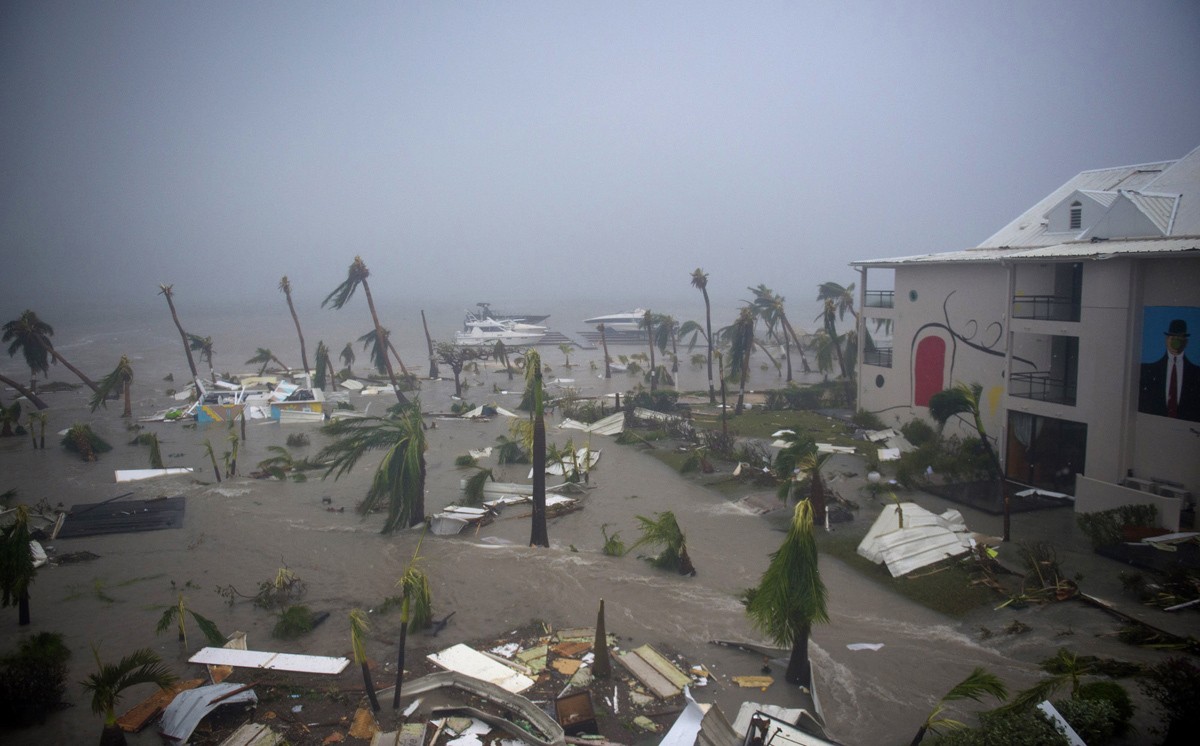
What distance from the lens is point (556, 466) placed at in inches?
906

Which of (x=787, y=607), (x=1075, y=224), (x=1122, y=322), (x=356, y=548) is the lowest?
(x=356, y=548)

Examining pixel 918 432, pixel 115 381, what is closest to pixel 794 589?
pixel 918 432

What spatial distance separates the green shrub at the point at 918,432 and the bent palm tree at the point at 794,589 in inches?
639

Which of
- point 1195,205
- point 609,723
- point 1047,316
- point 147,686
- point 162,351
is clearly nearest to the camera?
point 609,723

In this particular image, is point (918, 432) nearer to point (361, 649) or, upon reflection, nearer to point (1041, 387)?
point (1041, 387)

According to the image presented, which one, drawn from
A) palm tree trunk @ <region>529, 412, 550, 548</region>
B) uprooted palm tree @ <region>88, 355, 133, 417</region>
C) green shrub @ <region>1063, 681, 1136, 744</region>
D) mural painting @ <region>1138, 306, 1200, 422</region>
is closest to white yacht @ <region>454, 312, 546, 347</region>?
uprooted palm tree @ <region>88, 355, 133, 417</region>

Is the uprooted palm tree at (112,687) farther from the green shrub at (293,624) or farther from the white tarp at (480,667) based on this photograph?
the white tarp at (480,667)

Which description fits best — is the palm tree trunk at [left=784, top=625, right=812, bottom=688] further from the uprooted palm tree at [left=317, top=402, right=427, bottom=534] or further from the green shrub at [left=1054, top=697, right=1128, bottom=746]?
the uprooted palm tree at [left=317, top=402, right=427, bottom=534]

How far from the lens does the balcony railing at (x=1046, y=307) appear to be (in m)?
20.1

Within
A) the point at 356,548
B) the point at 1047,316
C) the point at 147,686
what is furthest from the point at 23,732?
the point at 1047,316

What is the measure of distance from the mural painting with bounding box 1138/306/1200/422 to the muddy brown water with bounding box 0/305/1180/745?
22.5 ft

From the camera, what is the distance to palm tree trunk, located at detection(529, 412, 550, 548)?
48.5 feet

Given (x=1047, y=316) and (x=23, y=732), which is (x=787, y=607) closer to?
(x=23, y=732)

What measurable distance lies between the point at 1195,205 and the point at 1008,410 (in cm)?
756
